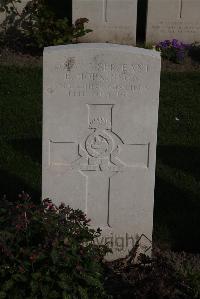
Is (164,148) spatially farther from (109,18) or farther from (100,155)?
(109,18)

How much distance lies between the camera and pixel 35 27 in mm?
10273

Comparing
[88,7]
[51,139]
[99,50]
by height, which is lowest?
[51,139]

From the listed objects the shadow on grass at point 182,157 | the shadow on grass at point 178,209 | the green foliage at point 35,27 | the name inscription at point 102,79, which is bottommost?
the shadow on grass at point 178,209

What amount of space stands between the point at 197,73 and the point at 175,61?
66 centimetres

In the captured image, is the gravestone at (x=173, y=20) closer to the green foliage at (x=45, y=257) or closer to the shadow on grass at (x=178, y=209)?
the shadow on grass at (x=178, y=209)

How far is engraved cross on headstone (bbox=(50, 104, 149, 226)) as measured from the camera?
14.9 feet

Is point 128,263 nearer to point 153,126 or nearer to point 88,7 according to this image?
point 153,126

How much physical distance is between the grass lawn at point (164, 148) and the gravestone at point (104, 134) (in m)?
0.57

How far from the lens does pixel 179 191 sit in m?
5.93

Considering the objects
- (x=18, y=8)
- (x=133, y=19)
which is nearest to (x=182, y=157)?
(x=133, y=19)

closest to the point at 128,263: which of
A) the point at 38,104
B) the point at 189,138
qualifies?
the point at 189,138

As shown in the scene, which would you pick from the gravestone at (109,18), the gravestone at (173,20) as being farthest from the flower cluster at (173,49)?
the gravestone at (109,18)

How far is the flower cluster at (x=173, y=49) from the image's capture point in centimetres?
1002

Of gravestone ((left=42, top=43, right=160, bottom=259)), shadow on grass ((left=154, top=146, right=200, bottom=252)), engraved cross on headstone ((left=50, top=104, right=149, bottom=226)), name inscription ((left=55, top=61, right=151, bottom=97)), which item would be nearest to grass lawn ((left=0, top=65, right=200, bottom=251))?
shadow on grass ((left=154, top=146, right=200, bottom=252))
